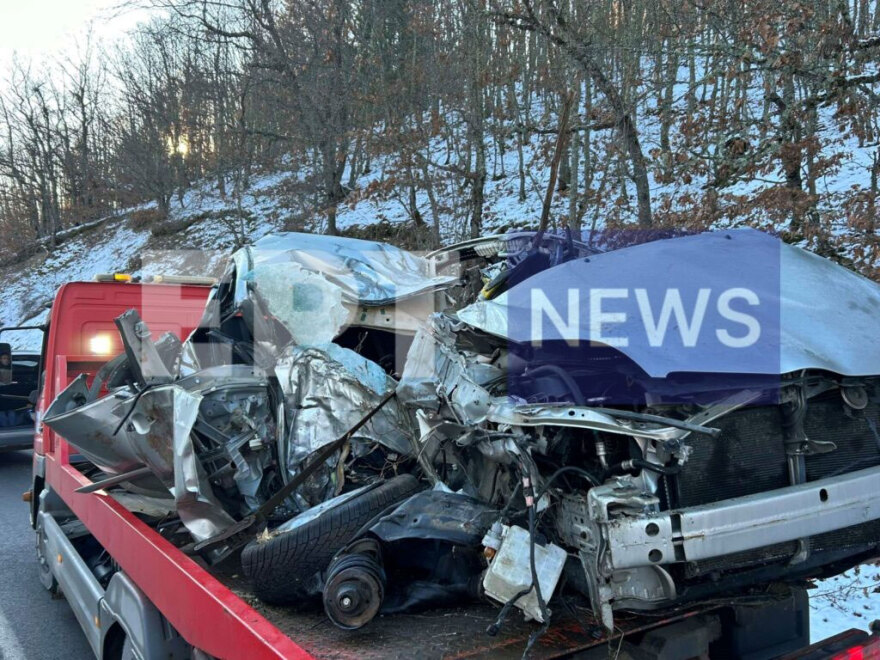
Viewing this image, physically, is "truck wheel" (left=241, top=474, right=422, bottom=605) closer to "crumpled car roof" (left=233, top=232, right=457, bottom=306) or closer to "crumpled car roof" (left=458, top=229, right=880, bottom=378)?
"crumpled car roof" (left=458, top=229, right=880, bottom=378)

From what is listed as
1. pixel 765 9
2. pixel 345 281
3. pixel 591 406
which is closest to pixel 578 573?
pixel 591 406

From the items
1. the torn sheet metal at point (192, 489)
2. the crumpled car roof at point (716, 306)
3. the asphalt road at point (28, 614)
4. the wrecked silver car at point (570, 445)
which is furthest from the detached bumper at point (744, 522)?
the asphalt road at point (28, 614)

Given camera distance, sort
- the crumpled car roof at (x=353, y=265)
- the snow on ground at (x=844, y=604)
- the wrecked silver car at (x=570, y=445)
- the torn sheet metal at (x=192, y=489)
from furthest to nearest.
Answer: the snow on ground at (x=844, y=604), the crumpled car roof at (x=353, y=265), the torn sheet metal at (x=192, y=489), the wrecked silver car at (x=570, y=445)

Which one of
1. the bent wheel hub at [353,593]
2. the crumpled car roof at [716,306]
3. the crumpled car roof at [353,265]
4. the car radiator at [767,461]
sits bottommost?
the bent wheel hub at [353,593]

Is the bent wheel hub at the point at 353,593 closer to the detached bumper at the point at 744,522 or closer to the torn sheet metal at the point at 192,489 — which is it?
the detached bumper at the point at 744,522

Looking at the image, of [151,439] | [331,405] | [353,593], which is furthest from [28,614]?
[353,593]

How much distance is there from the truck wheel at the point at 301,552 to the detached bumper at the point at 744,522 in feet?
3.02

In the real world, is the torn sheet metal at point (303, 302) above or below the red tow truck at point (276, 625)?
above

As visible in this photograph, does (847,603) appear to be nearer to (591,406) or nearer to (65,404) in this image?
(591,406)

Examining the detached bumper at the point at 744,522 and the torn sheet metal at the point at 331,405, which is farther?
the torn sheet metal at the point at 331,405

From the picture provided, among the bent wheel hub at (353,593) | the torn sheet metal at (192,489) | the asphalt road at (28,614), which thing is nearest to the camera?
the bent wheel hub at (353,593)

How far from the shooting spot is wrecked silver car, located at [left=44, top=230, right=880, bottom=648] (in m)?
1.98

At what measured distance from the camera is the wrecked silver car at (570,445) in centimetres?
198

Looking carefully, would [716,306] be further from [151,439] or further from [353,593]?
[151,439]
